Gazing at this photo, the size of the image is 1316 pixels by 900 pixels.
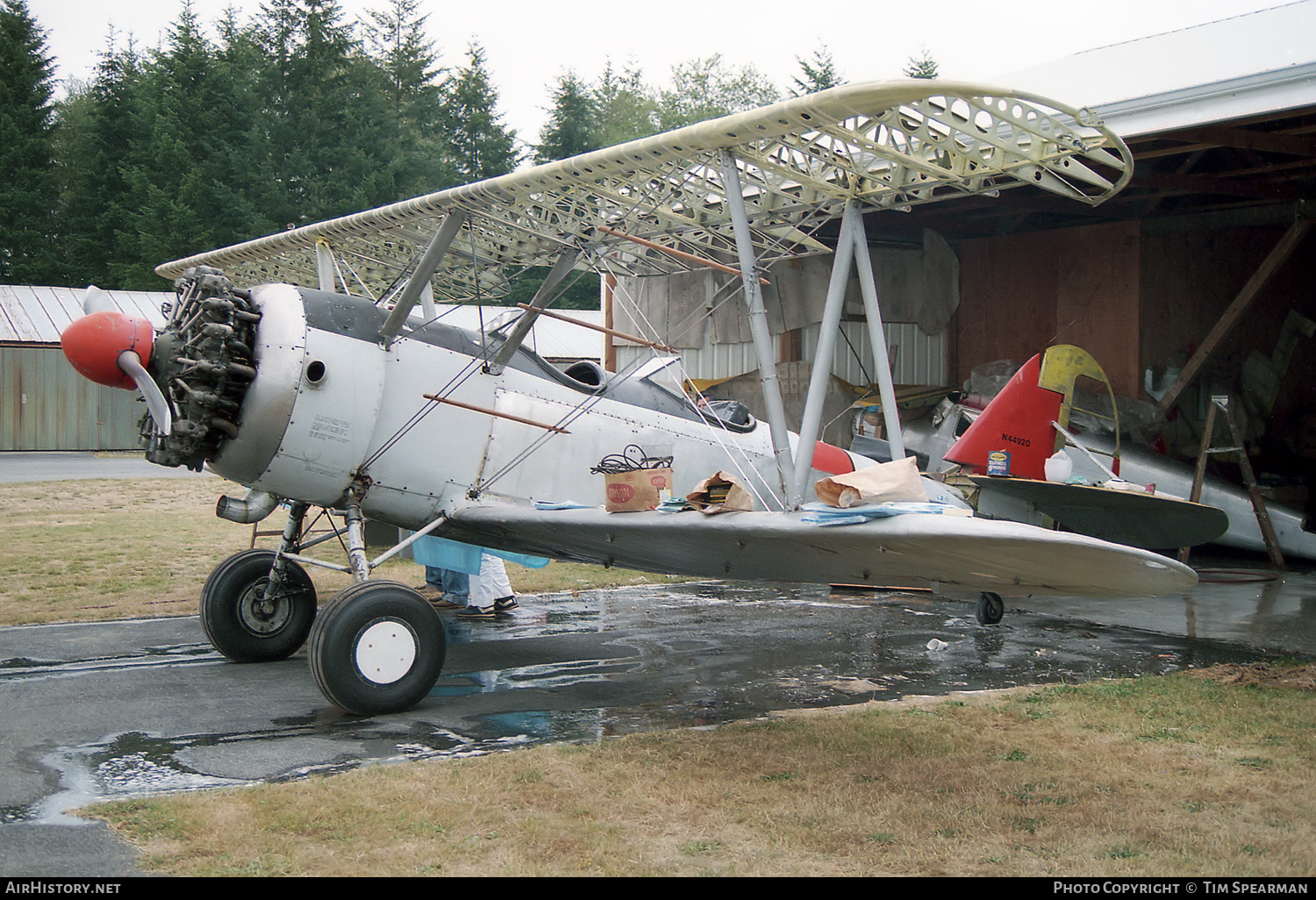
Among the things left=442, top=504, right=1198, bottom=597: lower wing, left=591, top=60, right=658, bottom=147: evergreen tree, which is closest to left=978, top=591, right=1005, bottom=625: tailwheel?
left=442, top=504, right=1198, bottom=597: lower wing

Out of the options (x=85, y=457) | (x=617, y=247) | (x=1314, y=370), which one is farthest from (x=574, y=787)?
(x=85, y=457)

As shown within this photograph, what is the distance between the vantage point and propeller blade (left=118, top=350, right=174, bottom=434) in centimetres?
566

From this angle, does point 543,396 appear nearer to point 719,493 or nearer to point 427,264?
point 427,264

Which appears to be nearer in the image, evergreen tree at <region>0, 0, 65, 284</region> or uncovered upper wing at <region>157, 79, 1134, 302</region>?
uncovered upper wing at <region>157, 79, 1134, 302</region>

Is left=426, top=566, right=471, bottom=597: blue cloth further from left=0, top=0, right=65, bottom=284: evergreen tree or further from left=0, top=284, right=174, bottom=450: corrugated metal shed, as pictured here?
left=0, top=0, right=65, bottom=284: evergreen tree

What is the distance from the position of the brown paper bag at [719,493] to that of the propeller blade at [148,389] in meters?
2.93

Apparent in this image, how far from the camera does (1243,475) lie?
12.0 metres

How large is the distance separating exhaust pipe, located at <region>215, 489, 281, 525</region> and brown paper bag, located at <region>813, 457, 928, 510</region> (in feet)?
12.6

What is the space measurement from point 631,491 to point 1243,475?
367 inches

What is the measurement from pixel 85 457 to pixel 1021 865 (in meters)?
28.2

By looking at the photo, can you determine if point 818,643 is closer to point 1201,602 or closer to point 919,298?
point 1201,602

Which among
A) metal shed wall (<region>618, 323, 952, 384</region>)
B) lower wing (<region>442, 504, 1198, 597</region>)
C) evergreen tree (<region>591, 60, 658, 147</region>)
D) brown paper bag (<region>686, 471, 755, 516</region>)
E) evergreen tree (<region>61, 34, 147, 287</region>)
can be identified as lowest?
lower wing (<region>442, 504, 1198, 597</region>)

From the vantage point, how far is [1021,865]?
3.56m

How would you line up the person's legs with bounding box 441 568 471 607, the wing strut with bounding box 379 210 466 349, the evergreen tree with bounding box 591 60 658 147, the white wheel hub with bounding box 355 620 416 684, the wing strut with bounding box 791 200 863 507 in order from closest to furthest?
the wing strut with bounding box 791 200 863 507
the white wheel hub with bounding box 355 620 416 684
the wing strut with bounding box 379 210 466 349
the person's legs with bounding box 441 568 471 607
the evergreen tree with bounding box 591 60 658 147
